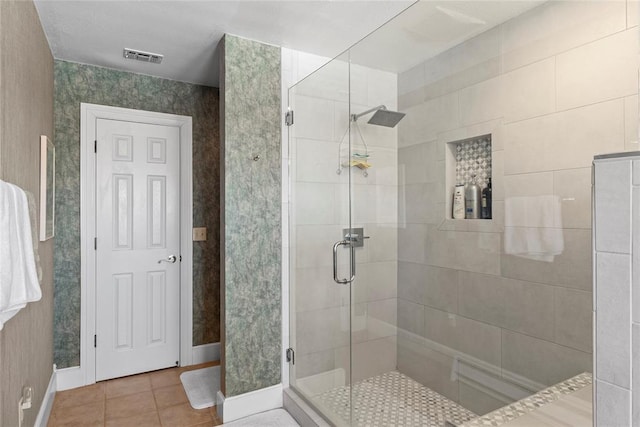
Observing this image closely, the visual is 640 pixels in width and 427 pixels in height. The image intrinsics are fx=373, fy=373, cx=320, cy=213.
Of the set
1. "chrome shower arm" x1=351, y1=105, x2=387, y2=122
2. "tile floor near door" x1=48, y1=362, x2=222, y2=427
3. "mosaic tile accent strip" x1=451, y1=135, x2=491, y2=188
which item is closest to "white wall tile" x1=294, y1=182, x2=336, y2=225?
"chrome shower arm" x1=351, y1=105, x2=387, y2=122

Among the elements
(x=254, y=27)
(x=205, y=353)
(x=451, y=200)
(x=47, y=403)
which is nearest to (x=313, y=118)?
(x=254, y=27)

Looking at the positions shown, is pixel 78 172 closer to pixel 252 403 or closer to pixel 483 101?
pixel 252 403

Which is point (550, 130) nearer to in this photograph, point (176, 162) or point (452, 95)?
point (452, 95)

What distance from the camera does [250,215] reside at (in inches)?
98.8

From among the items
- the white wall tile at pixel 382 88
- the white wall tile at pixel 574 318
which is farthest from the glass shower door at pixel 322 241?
the white wall tile at pixel 574 318

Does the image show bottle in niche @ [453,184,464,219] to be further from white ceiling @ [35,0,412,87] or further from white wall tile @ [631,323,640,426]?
white ceiling @ [35,0,412,87]

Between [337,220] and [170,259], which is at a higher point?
[337,220]

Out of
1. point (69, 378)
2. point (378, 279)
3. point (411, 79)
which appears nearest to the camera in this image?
point (411, 79)

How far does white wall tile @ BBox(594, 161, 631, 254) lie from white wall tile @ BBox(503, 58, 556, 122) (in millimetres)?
614

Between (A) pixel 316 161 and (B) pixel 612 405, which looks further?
(A) pixel 316 161

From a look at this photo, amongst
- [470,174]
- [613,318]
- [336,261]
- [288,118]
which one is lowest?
[336,261]

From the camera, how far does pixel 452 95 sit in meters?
1.52

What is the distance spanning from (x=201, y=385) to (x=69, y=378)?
1000mm

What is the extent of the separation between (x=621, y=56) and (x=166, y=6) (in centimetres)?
214
